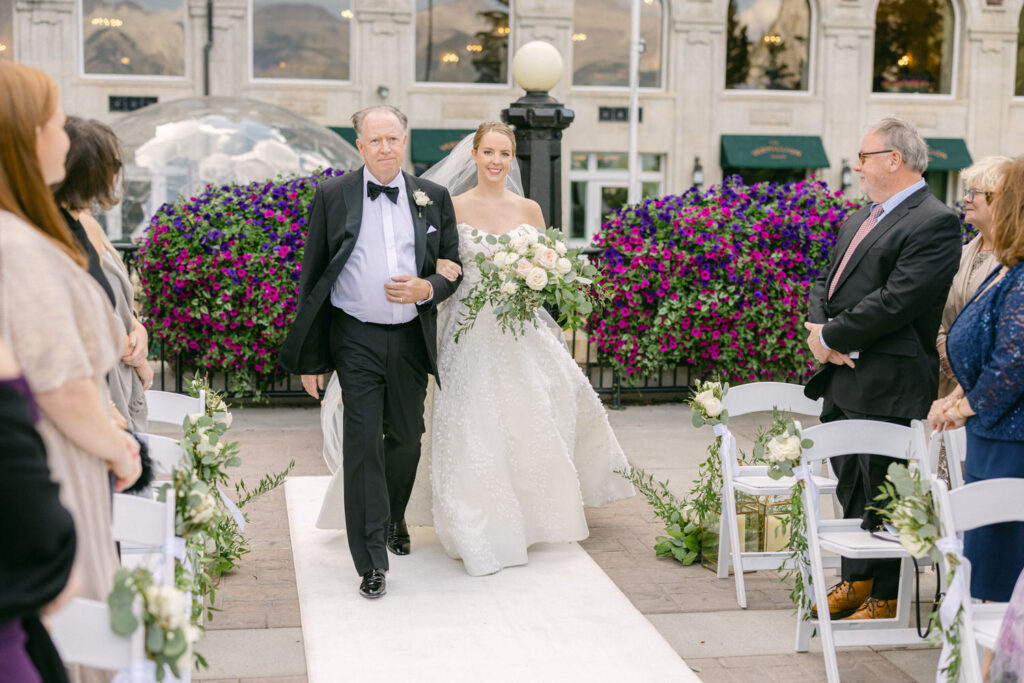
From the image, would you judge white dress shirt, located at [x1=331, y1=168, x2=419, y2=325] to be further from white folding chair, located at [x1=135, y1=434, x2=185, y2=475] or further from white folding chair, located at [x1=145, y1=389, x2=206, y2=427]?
white folding chair, located at [x1=135, y1=434, x2=185, y2=475]

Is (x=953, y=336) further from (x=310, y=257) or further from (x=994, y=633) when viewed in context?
(x=310, y=257)

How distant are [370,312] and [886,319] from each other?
2375mm

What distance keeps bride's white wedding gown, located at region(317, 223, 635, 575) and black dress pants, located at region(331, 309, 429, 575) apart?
1.29ft

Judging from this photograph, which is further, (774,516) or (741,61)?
(741,61)

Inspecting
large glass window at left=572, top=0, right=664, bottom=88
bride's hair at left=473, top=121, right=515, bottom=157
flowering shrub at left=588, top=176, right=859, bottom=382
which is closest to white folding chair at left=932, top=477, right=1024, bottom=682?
bride's hair at left=473, top=121, right=515, bottom=157

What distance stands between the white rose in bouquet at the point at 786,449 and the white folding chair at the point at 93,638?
9.44ft

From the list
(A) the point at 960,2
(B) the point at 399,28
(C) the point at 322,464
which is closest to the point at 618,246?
(C) the point at 322,464

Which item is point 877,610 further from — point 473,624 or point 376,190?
point 376,190

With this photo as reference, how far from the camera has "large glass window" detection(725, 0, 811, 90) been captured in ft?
90.3

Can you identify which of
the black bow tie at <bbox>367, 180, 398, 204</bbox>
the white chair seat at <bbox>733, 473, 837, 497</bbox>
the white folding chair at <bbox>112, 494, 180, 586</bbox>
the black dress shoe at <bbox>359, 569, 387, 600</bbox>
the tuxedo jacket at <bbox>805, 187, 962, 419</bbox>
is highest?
the black bow tie at <bbox>367, 180, 398, 204</bbox>

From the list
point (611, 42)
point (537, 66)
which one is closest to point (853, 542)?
point (537, 66)

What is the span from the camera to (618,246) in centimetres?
994

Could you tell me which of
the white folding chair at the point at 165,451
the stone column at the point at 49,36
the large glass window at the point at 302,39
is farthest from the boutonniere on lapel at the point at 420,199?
the large glass window at the point at 302,39

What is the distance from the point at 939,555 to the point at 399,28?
23.1 m
